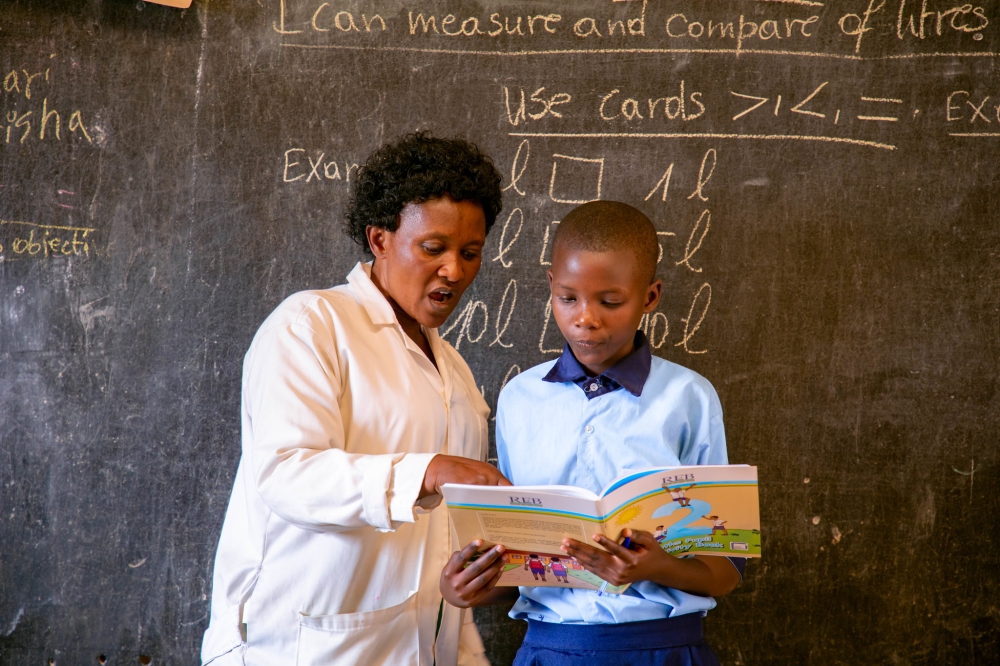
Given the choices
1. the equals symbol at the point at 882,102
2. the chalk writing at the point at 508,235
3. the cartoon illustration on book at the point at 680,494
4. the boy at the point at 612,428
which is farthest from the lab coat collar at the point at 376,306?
the equals symbol at the point at 882,102

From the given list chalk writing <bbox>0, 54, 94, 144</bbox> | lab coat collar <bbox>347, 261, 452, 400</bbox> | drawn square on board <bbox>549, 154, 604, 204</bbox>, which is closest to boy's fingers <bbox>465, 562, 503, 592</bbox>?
lab coat collar <bbox>347, 261, 452, 400</bbox>

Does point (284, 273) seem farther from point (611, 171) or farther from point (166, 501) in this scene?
point (611, 171)

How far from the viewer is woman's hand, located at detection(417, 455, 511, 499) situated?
4.09 feet

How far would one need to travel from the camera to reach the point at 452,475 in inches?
49.0

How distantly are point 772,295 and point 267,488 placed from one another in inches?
58.4

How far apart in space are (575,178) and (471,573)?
4.29 feet

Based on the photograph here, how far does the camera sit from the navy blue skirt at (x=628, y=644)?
4.30 feet

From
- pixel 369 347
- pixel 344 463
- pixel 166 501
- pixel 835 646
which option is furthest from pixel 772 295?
pixel 166 501

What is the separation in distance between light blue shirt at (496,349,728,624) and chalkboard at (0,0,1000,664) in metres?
0.84

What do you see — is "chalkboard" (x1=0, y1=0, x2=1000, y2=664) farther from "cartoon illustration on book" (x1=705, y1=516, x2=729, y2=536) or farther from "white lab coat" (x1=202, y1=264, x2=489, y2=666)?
"cartoon illustration on book" (x1=705, y1=516, x2=729, y2=536)

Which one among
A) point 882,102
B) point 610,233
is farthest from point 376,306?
point 882,102

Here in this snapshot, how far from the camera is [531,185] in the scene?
2.28 m

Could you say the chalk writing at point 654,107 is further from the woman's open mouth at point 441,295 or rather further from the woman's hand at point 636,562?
the woman's hand at point 636,562

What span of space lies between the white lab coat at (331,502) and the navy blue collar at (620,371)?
0.85 ft
